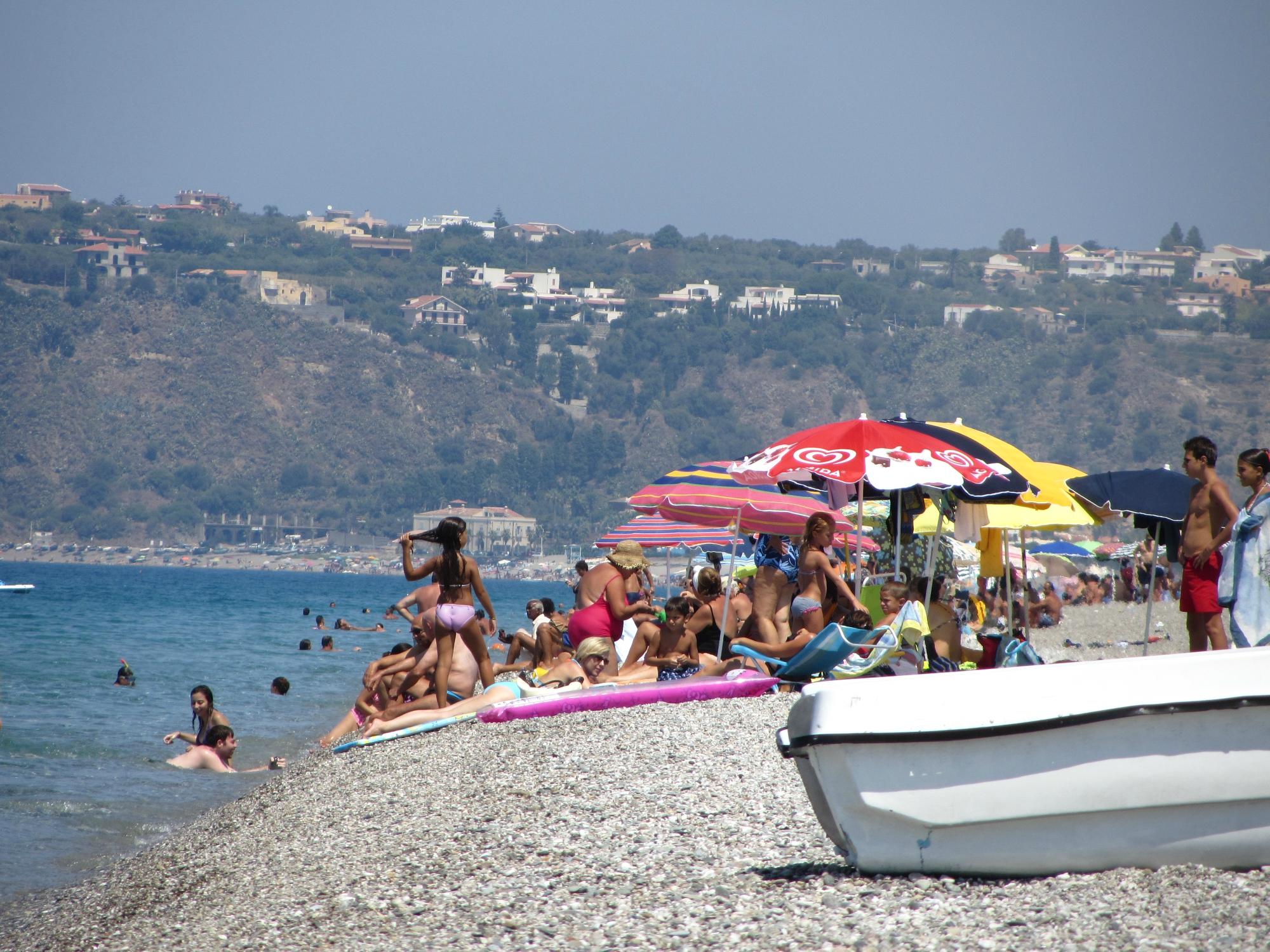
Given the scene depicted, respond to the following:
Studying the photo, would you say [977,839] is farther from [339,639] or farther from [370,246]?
[370,246]

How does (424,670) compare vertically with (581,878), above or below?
below

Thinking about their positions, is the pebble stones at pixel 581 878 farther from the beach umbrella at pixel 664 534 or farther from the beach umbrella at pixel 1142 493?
the beach umbrella at pixel 664 534

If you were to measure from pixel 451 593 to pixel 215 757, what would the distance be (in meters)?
3.47

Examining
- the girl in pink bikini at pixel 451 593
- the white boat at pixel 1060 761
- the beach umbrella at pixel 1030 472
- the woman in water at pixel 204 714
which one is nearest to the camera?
the white boat at pixel 1060 761

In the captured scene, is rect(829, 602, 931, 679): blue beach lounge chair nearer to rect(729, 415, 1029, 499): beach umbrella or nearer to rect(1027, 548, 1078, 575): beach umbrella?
rect(729, 415, 1029, 499): beach umbrella

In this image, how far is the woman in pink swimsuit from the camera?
28.3 feet

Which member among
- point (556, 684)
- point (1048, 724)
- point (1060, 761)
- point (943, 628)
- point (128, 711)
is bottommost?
point (128, 711)

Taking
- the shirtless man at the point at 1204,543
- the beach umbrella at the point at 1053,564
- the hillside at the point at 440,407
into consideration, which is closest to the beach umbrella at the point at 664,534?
the shirtless man at the point at 1204,543

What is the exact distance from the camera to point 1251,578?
5.50 m

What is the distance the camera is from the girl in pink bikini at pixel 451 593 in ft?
23.8

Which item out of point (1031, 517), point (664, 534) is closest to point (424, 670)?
point (1031, 517)

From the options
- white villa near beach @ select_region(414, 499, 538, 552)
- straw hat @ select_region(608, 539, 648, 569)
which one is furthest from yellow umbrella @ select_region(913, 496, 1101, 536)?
white villa near beach @ select_region(414, 499, 538, 552)

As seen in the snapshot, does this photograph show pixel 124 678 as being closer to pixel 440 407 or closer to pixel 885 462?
pixel 885 462

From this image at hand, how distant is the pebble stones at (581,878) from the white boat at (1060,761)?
0.09 m
